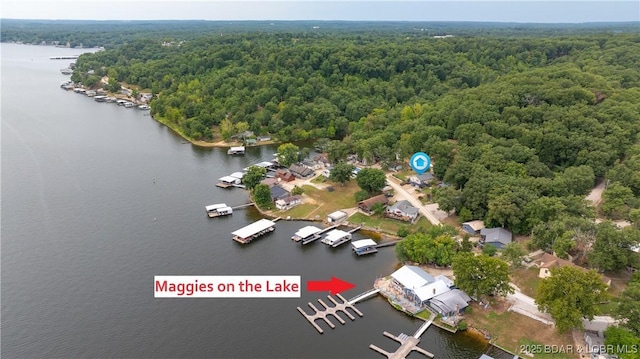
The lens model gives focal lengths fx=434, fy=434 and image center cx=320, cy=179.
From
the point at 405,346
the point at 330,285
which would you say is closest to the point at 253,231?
the point at 330,285

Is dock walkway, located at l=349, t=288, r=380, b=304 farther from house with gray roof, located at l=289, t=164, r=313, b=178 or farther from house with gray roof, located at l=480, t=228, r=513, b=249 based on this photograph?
house with gray roof, located at l=289, t=164, r=313, b=178

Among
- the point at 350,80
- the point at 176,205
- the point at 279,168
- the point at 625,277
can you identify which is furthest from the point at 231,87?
the point at 625,277

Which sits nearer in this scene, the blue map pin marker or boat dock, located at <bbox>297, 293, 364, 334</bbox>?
boat dock, located at <bbox>297, 293, 364, 334</bbox>

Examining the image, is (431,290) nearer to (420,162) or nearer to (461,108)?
(420,162)

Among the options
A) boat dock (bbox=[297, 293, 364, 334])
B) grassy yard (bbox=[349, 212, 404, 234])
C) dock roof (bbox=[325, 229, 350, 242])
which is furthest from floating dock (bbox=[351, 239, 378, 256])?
boat dock (bbox=[297, 293, 364, 334])

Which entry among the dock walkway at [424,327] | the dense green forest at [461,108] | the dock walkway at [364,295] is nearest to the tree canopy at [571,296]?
the dense green forest at [461,108]

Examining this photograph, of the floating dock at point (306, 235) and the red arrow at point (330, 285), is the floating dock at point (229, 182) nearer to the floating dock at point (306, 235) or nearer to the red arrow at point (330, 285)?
the floating dock at point (306, 235)
